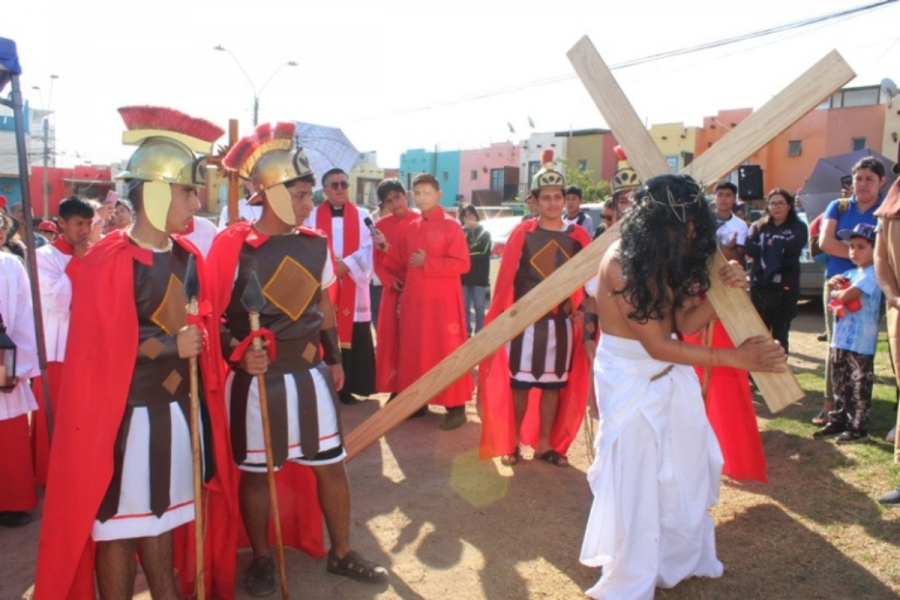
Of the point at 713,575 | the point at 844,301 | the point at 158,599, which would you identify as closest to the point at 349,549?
the point at 158,599

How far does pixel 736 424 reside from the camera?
434 cm

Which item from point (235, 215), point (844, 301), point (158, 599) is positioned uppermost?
point (235, 215)

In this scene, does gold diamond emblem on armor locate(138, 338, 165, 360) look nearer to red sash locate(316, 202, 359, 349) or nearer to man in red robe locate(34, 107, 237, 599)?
man in red robe locate(34, 107, 237, 599)

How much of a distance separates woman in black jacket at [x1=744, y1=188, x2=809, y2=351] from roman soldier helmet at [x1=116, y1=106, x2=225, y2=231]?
5478 millimetres

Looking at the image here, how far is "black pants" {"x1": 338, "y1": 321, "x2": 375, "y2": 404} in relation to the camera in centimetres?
678

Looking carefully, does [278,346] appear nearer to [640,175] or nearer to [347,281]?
[640,175]

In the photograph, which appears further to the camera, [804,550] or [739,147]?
[804,550]

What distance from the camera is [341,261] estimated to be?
247 inches

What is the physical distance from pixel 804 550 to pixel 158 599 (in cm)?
309

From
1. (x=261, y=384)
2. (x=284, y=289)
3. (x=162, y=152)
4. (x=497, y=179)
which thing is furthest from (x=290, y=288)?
(x=497, y=179)

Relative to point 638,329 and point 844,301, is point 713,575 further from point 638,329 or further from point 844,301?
point 844,301

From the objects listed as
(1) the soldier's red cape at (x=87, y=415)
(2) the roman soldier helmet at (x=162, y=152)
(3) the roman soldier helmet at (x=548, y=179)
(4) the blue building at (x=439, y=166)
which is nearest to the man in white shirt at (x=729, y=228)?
(3) the roman soldier helmet at (x=548, y=179)

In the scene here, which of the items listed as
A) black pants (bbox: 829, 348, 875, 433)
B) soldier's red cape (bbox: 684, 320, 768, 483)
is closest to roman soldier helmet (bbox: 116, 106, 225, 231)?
soldier's red cape (bbox: 684, 320, 768, 483)

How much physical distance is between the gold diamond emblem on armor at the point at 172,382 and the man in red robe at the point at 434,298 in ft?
10.7
